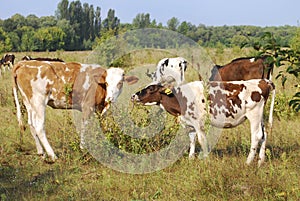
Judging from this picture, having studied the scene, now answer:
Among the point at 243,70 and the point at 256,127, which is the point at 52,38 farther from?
the point at 256,127

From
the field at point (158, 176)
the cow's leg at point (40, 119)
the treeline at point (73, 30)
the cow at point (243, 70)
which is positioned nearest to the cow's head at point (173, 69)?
the cow at point (243, 70)

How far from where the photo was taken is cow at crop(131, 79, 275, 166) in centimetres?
685

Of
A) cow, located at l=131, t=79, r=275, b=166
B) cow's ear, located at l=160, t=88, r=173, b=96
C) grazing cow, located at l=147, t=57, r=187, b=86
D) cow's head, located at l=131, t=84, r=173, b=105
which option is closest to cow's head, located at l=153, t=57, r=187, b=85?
grazing cow, located at l=147, t=57, r=187, b=86

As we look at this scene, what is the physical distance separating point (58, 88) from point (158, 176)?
9.62 ft

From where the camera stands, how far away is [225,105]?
22.7 feet

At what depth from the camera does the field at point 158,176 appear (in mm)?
5324

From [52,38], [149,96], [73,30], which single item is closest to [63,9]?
[73,30]

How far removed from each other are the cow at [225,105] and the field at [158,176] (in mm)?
342

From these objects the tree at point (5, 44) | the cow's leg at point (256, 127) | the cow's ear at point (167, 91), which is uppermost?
the tree at point (5, 44)

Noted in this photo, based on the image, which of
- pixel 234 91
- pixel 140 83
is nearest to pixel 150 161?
pixel 234 91

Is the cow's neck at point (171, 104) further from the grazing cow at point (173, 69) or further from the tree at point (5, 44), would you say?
the tree at point (5, 44)

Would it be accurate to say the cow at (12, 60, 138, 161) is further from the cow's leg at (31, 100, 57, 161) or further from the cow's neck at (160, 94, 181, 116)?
the cow's neck at (160, 94, 181, 116)

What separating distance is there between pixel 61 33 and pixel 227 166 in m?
50.6

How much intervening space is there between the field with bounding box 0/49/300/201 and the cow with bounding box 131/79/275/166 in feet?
1.12
